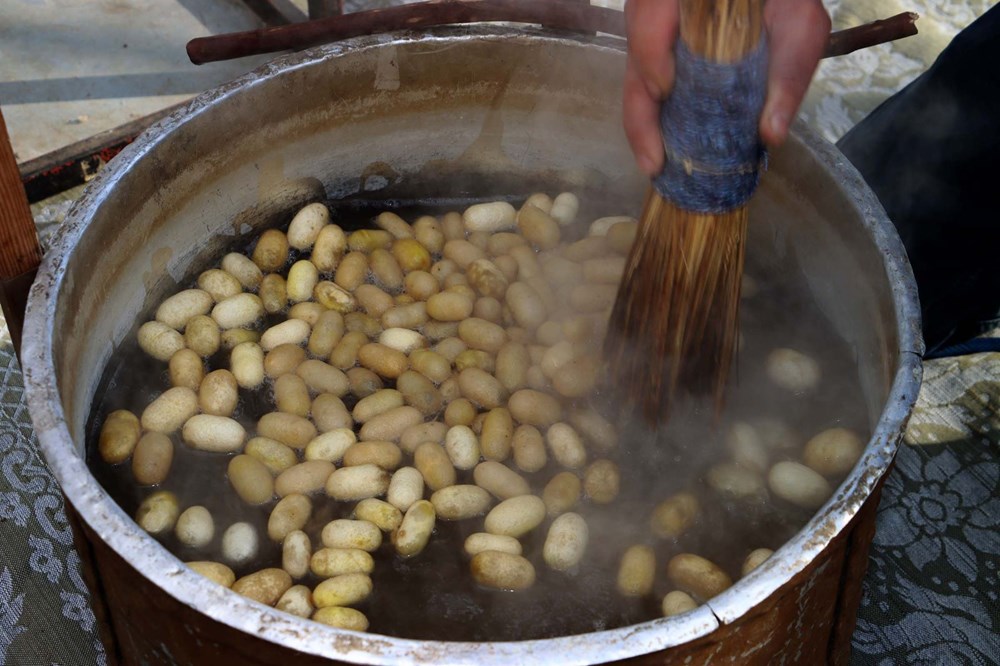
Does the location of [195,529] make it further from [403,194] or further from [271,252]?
[403,194]

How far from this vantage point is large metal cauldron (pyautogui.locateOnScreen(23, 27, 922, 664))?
2.49 ft

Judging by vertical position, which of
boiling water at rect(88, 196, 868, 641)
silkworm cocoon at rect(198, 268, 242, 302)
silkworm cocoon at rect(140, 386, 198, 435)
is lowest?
boiling water at rect(88, 196, 868, 641)

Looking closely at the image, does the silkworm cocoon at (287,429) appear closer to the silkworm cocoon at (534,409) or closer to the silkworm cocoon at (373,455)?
the silkworm cocoon at (373,455)

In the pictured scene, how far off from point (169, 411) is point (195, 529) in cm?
16

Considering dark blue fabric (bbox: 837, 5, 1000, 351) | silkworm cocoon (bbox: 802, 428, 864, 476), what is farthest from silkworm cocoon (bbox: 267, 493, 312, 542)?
dark blue fabric (bbox: 837, 5, 1000, 351)

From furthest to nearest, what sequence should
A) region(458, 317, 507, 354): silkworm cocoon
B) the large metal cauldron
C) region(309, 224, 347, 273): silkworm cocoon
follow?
region(309, 224, 347, 273): silkworm cocoon, region(458, 317, 507, 354): silkworm cocoon, the large metal cauldron

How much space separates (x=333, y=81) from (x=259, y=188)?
18cm

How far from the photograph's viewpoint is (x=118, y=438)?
1127mm

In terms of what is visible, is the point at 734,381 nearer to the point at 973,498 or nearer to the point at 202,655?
the point at 973,498

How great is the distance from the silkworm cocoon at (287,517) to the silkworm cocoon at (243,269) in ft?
1.20

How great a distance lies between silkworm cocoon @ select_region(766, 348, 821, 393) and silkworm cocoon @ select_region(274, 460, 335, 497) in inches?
22.0

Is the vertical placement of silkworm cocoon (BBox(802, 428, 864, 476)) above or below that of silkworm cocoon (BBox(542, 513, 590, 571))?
above

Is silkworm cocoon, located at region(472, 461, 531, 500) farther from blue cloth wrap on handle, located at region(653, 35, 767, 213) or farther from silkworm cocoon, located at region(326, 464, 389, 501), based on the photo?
blue cloth wrap on handle, located at region(653, 35, 767, 213)

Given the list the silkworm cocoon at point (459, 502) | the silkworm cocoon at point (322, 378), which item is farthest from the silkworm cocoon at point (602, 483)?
the silkworm cocoon at point (322, 378)
